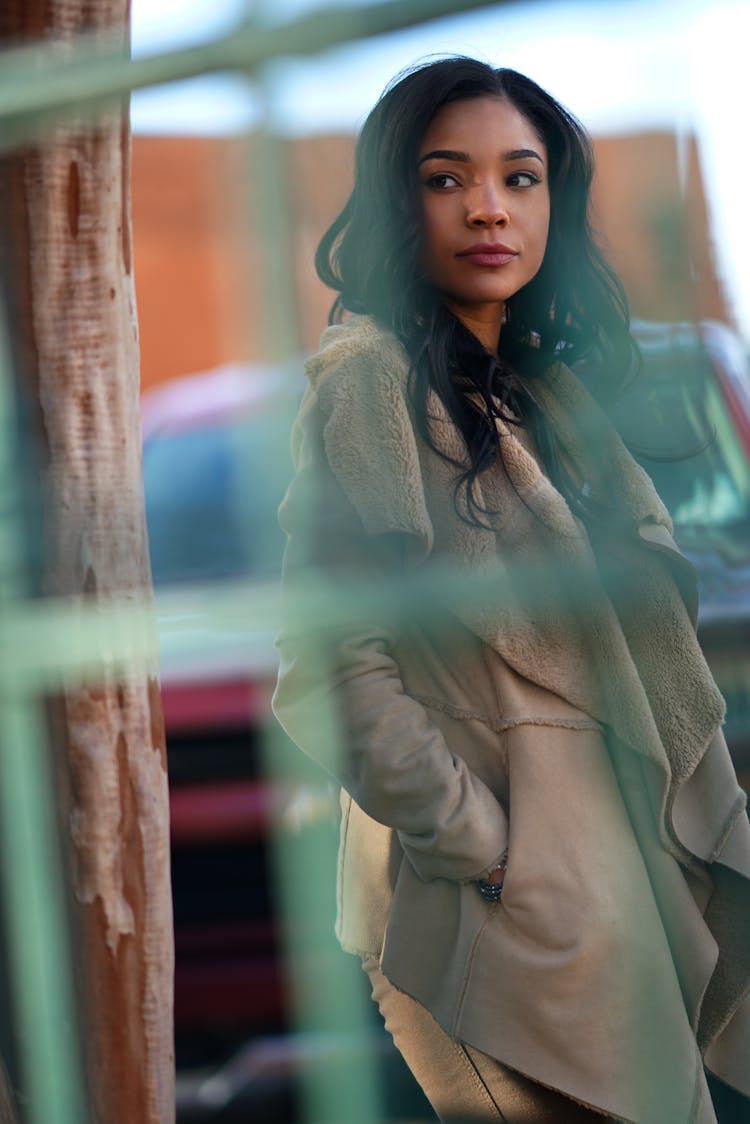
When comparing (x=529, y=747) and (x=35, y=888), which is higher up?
(x=529, y=747)

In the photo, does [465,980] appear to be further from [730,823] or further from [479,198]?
[479,198]

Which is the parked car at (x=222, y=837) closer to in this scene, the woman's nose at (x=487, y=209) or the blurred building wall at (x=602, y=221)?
the blurred building wall at (x=602, y=221)

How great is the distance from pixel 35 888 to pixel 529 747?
1.95 ft

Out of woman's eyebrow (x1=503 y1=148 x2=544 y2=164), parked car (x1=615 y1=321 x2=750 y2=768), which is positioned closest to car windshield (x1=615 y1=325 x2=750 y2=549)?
parked car (x1=615 y1=321 x2=750 y2=768)

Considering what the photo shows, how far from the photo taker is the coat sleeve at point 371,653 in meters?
1.68

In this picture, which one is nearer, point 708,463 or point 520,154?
point 520,154

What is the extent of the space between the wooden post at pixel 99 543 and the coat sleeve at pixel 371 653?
20cm

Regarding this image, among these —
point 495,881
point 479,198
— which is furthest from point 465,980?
point 479,198

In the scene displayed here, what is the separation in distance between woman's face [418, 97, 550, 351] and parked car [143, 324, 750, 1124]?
9.1 inches

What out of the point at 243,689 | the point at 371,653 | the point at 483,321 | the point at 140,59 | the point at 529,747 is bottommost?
the point at 243,689

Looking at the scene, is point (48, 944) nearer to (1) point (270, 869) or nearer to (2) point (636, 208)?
(2) point (636, 208)

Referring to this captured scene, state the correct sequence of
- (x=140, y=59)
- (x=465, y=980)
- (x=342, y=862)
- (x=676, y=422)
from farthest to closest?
(x=676, y=422) → (x=342, y=862) → (x=465, y=980) → (x=140, y=59)

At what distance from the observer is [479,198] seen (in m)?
1.75

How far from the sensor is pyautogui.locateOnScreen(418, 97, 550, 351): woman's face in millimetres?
1753
